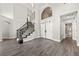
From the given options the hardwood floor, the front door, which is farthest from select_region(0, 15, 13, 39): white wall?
the front door

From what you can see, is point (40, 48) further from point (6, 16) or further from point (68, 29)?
point (6, 16)

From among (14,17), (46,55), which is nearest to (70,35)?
(46,55)

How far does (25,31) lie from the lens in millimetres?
1666

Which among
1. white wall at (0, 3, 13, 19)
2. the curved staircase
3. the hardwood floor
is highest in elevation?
white wall at (0, 3, 13, 19)

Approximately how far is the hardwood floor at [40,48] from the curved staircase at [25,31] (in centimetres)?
13

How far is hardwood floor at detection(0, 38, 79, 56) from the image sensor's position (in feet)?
5.37

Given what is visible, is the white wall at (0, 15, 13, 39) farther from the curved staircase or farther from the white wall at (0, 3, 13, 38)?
the curved staircase

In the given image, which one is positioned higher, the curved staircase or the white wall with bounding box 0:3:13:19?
the white wall with bounding box 0:3:13:19

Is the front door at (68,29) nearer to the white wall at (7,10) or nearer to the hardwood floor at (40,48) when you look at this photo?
the hardwood floor at (40,48)

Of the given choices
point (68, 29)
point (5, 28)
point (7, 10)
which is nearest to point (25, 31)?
point (5, 28)

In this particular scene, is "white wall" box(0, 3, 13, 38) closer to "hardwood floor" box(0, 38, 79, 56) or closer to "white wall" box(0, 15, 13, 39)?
"white wall" box(0, 15, 13, 39)

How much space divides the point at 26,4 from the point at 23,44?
2.56 ft

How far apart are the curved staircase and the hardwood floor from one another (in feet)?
0.41

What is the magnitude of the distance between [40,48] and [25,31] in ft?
1.49
